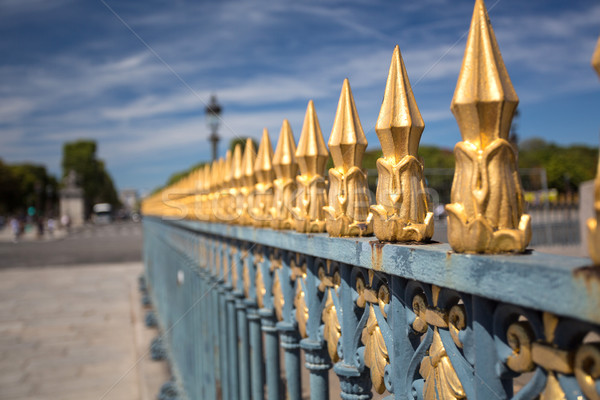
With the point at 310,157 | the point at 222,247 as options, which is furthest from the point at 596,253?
the point at 222,247

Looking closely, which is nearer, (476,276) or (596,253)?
(596,253)

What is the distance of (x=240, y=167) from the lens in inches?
116

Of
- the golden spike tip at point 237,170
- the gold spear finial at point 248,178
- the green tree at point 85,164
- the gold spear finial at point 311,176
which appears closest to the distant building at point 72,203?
the green tree at point 85,164

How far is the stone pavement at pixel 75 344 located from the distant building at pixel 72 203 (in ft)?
172

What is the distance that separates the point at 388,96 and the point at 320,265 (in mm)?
701

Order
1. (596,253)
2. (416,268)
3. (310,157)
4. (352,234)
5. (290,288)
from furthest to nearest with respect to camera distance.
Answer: (290,288) → (310,157) → (352,234) → (416,268) → (596,253)

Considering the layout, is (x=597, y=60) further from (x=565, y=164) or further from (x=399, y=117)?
(x=565, y=164)

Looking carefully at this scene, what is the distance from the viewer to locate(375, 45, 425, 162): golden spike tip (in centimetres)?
124

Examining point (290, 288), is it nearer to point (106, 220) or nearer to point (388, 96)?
point (388, 96)

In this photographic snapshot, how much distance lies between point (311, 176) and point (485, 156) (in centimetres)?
97

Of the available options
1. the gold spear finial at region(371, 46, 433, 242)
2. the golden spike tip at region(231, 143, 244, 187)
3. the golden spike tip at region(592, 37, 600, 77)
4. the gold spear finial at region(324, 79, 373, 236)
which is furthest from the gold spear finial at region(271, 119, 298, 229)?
the golden spike tip at region(592, 37, 600, 77)

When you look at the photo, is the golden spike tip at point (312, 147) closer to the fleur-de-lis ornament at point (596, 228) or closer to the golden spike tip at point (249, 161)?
the golden spike tip at point (249, 161)

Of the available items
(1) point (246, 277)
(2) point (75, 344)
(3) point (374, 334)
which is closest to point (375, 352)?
(3) point (374, 334)

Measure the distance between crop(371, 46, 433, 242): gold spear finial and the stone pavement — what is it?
555cm
